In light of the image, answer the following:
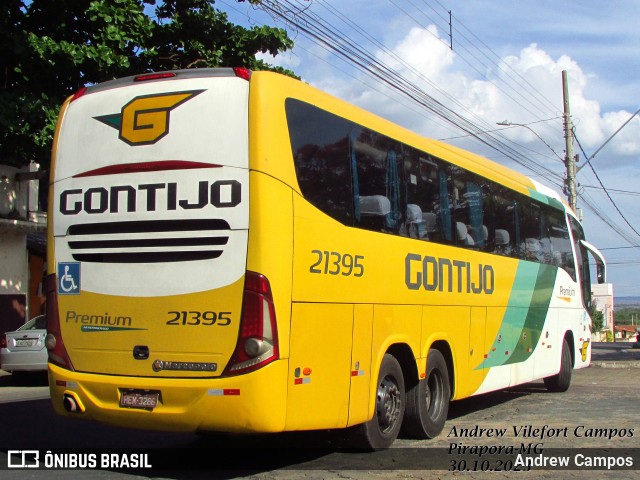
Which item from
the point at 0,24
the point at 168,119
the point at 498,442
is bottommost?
the point at 498,442

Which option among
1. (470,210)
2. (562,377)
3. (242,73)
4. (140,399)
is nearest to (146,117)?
(242,73)

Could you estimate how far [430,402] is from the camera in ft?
30.7

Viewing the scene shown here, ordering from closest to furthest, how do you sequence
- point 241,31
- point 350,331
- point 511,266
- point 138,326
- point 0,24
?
point 138,326 → point 350,331 → point 511,266 → point 0,24 → point 241,31

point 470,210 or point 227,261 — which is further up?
point 470,210

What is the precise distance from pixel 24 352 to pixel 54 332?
9.32 metres

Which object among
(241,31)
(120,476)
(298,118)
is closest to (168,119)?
(298,118)

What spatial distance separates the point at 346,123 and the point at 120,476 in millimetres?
3948

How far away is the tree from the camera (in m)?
14.4

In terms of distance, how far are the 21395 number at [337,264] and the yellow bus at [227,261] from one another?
0.06 feet

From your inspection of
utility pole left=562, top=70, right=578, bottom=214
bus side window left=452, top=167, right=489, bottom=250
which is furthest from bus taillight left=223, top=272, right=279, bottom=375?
utility pole left=562, top=70, right=578, bottom=214

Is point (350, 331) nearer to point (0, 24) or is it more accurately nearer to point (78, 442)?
point (78, 442)

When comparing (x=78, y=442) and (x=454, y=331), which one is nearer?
(x=78, y=442)

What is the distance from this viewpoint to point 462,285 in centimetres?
999

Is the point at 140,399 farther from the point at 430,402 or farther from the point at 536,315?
the point at 536,315
